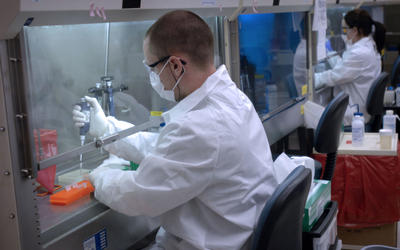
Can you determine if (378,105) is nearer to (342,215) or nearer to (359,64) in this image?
(359,64)

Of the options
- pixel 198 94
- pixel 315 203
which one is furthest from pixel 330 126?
pixel 198 94

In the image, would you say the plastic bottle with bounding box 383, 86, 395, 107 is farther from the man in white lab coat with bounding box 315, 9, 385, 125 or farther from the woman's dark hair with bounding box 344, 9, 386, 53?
the woman's dark hair with bounding box 344, 9, 386, 53

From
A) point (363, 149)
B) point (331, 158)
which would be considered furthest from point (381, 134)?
point (331, 158)

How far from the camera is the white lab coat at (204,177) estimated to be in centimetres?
132

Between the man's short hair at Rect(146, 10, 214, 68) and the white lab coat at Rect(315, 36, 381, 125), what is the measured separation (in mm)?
2491

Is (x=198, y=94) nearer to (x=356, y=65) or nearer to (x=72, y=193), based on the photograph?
(x=72, y=193)

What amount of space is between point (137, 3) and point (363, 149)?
182 centimetres

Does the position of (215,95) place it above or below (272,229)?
above

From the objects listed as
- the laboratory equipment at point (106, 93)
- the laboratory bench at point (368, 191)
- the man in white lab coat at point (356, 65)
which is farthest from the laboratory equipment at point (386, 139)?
the laboratory equipment at point (106, 93)

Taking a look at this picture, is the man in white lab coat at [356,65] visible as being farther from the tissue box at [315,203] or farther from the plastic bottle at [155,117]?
the plastic bottle at [155,117]

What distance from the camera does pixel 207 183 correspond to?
1.35 m

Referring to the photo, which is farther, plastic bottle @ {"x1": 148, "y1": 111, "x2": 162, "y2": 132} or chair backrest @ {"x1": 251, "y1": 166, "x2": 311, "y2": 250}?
plastic bottle @ {"x1": 148, "y1": 111, "x2": 162, "y2": 132}

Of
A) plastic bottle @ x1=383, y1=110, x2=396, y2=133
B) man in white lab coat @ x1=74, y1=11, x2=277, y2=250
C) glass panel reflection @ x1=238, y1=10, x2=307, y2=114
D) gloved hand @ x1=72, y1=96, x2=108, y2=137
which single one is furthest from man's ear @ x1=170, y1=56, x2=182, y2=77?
plastic bottle @ x1=383, y1=110, x2=396, y2=133

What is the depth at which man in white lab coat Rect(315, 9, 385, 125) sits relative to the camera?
381 cm
